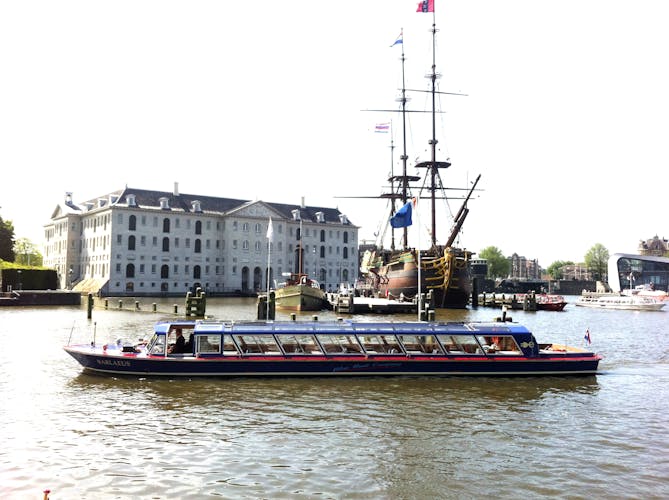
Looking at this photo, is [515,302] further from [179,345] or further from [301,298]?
[179,345]

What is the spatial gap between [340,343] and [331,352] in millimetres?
600

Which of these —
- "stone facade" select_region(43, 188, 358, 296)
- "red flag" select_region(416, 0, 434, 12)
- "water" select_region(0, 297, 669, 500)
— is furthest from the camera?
"stone facade" select_region(43, 188, 358, 296)

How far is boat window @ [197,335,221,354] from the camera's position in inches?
915

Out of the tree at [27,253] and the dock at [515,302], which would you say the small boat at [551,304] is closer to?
the dock at [515,302]

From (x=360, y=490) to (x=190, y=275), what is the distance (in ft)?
340

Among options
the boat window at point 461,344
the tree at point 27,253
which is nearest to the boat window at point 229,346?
the boat window at point 461,344

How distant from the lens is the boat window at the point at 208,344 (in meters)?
23.2

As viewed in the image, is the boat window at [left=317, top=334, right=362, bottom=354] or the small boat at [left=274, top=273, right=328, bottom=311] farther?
the small boat at [left=274, top=273, right=328, bottom=311]

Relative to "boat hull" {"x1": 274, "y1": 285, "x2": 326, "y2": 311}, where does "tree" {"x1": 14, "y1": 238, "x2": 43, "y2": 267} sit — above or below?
above

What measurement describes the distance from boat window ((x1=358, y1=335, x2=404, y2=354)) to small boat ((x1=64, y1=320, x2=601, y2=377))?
4 centimetres

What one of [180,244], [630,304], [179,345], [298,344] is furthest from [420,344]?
[180,244]

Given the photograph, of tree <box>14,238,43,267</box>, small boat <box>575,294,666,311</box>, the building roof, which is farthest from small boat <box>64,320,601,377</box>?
tree <box>14,238,43,267</box>

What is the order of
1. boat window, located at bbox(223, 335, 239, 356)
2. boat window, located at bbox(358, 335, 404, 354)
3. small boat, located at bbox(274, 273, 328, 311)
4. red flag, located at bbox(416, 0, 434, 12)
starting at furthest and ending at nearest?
1. small boat, located at bbox(274, 273, 328, 311)
2. red flag, located at bbox(416, 0, 434, 12)
3. boat window, located at bbox(358, 335, 404, 354)
4. boat window, located at bbox(223, 335, 239, 356)

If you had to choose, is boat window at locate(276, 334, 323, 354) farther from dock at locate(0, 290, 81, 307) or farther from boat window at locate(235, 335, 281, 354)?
dock at locate(0, 290, 81, 307)
